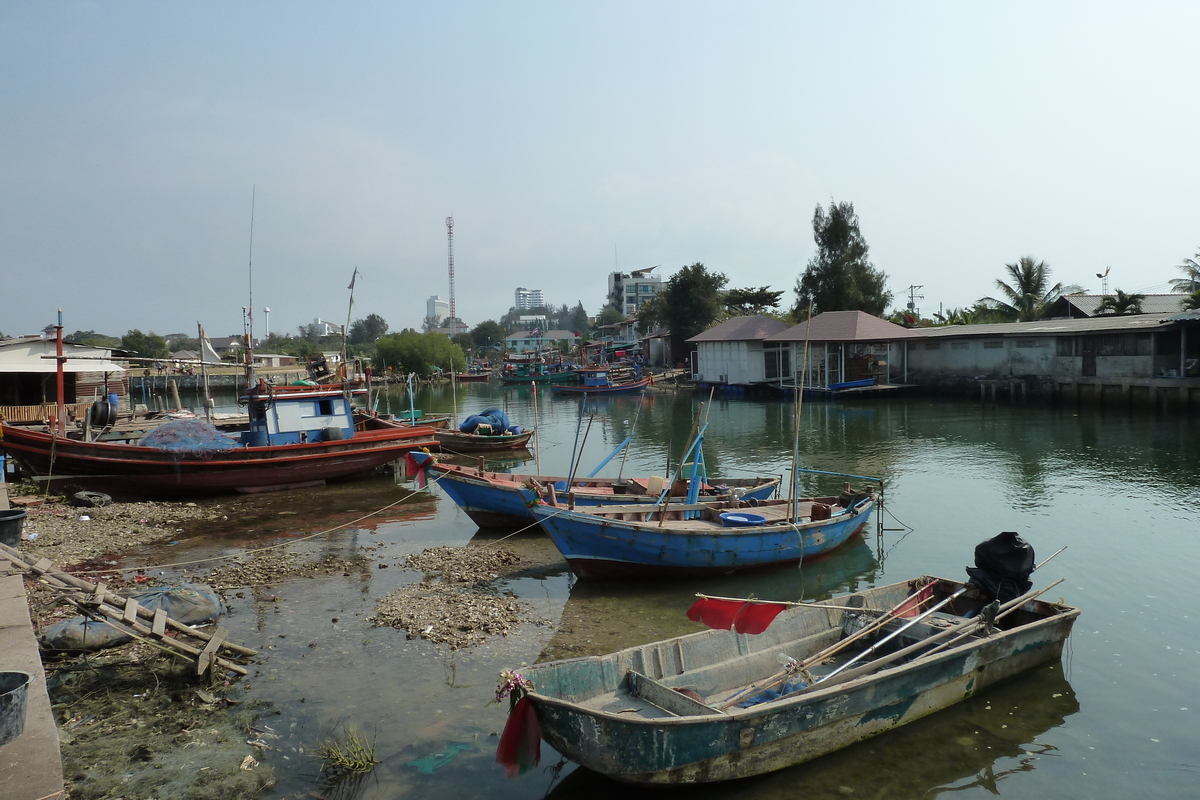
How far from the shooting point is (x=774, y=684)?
7.00 meters

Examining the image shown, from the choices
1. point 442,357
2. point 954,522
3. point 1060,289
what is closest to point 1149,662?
point 954,522

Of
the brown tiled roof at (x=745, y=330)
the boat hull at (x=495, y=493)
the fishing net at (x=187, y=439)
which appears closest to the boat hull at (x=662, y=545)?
the boat hull at (x=495, y=493)

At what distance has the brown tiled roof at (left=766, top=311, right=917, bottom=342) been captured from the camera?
126ft

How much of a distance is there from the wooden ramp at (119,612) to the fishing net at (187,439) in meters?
11.6

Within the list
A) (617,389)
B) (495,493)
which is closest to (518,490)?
(495,493)

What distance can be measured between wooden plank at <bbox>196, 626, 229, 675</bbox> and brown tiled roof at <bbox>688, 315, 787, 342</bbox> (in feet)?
125

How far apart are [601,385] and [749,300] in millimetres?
19939

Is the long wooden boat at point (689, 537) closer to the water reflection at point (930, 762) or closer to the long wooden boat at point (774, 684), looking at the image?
the long wooden boat at point (774, 684)

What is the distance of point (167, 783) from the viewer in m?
5.92

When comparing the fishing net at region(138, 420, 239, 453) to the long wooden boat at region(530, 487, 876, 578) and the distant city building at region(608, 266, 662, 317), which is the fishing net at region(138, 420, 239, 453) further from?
the distant city building at region(608, 266, 662, 317)

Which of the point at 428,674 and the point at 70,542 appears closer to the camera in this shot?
the point at 428,674

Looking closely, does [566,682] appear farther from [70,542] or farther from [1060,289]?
[1060,289]

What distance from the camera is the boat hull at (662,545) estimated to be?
424 inches

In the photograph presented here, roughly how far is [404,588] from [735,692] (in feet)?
19.4
